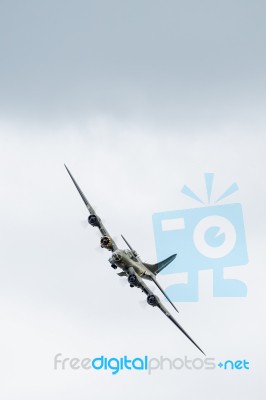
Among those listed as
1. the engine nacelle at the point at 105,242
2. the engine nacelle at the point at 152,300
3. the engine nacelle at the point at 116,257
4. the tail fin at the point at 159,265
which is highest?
the tail fin at the point at 159,265

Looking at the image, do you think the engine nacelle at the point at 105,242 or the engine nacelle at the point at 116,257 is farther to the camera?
the engine nacelle at the point at 116,257

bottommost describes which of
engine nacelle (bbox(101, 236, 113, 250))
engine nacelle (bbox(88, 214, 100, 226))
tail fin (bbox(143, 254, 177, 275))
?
engine nacelle (bbox(101, 236, 113, 250))

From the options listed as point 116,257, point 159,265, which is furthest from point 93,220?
point 159,265

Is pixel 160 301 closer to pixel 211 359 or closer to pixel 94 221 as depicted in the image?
pixel 94 221

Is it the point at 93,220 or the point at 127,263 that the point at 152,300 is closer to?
the point at 127,263

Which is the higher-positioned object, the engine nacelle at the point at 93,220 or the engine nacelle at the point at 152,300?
the engine nacelle at the point at 93,220

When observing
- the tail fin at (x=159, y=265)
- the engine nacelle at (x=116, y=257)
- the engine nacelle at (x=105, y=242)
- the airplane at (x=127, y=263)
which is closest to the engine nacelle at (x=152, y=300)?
the airplane at (x=127, y=263)

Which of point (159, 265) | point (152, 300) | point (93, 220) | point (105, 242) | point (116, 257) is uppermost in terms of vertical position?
point (159, 265)

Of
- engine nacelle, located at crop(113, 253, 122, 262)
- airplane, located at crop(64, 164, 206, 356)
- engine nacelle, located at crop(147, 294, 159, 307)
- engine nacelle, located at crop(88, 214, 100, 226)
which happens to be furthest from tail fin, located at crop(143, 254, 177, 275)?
engine nacelle, located at crop(88, 214, 100, 226)

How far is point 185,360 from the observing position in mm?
167375

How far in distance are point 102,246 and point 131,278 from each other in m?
6.68

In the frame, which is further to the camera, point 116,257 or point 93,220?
point 93,220

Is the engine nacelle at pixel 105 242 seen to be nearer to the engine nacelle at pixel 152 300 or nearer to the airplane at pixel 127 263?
the airplane at pixel 127 263

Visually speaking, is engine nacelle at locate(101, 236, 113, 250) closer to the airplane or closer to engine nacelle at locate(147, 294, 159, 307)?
the airplane
